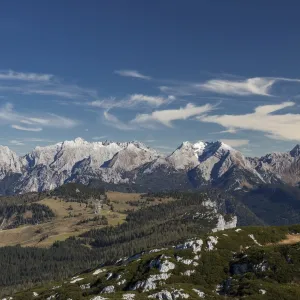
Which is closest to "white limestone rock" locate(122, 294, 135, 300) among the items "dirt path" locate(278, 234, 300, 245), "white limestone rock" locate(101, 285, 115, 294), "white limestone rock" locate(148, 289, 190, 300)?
"white limestone rock" locate(148, 289, 190, 300)

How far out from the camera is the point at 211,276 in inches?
4277

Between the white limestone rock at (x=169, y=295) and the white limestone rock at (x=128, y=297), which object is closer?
the white limestone rock at (x=169, y=295)

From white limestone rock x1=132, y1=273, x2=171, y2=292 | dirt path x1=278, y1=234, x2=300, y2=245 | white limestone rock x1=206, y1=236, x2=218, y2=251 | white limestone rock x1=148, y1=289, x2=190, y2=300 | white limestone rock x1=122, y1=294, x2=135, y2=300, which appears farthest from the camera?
dirt path x1=278, y1=234, x2=300, y2=245

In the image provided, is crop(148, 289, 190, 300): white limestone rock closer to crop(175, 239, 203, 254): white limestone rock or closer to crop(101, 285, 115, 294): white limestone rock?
crop(101, 285, 115, 294): white limestone rock

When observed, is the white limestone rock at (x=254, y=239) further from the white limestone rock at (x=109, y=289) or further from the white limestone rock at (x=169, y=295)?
the white limestone rock at (x=109, y=289)

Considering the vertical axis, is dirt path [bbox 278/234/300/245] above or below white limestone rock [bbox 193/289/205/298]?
above

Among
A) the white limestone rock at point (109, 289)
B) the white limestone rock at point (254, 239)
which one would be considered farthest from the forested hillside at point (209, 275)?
the white limestone rock at point (254, 239)

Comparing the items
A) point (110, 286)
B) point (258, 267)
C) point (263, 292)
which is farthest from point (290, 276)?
point (110, 286)

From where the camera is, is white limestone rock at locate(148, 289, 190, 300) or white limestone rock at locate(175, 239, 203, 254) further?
white limestone rock at locate(175, 239, 203, 254)

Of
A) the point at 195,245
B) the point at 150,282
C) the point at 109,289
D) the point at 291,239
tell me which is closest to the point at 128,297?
the point at 150,282

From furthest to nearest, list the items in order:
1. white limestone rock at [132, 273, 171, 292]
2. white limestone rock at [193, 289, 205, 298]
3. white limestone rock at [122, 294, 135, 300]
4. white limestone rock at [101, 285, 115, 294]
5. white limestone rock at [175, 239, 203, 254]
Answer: white limestone rock at [175, 239, 203, 254]
white limestone rock at [101, 285, 115, 294]
white limestone rock at [132, 273, 171, 292]
white limestone rock at [193, 289, 205, 298]
white limestone rock at [122, 294, 135, 300]

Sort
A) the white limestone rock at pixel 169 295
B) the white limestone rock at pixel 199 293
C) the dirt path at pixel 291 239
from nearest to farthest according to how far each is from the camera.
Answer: the white limestone rock at pixel 169 295, the white limestone rock at pixel 199 293, the dirt path at pixel 291 239

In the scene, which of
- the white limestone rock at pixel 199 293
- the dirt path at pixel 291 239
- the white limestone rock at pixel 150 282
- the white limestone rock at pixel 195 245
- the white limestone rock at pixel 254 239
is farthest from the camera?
the dirt path at pixel 291 239

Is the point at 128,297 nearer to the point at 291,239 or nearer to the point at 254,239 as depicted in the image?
the point at 254,239
